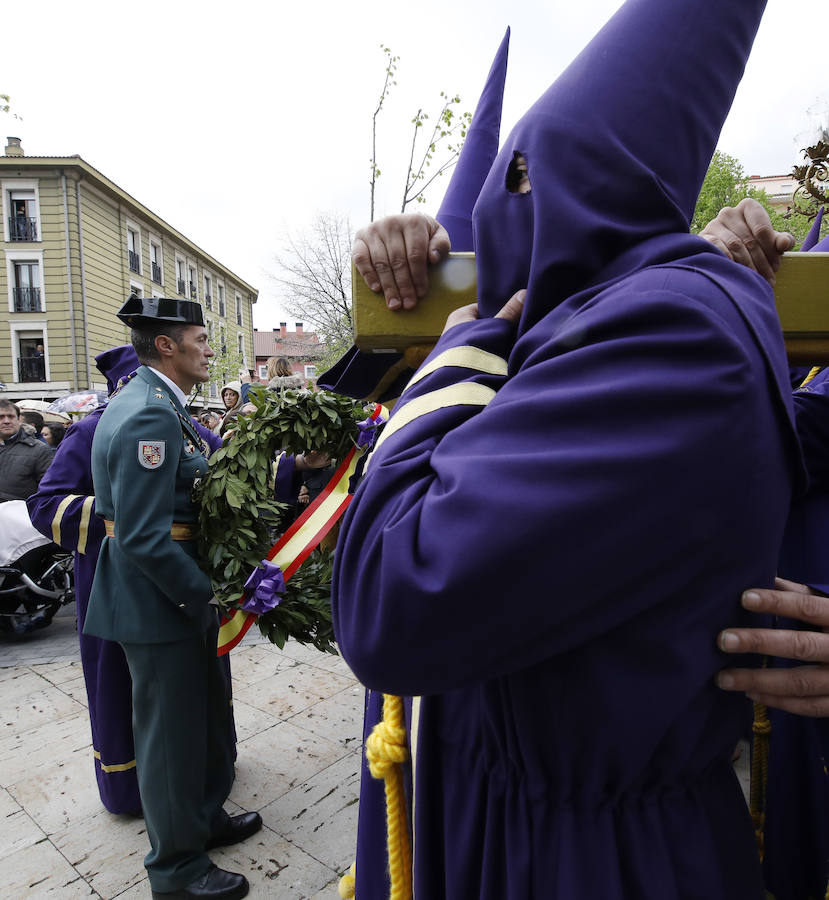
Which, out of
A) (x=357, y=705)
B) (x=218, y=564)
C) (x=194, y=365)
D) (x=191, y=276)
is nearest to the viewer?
(x=218, y=564)

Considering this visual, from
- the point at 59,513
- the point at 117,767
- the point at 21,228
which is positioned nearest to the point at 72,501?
the point at 59,513

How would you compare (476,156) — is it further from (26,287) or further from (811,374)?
(26,287)

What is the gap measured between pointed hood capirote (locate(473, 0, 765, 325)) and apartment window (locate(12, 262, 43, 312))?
2671cm

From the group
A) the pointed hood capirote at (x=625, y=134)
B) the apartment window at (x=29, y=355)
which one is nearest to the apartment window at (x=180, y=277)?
the apartment window at (x=29, y=355)

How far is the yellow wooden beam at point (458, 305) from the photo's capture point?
45.8 inches

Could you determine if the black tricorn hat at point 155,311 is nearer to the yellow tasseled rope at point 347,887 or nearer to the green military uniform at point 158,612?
the green military uniform at point 158,612

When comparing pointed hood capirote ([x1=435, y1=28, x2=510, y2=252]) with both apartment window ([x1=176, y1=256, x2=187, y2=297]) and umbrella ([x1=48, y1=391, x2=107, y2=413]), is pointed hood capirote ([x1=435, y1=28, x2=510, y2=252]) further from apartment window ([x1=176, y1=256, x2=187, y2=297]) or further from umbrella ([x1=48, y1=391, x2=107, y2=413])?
apartment window ([x1=176, y1=256, x2=187, y2=297])

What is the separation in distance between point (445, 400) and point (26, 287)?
2736 cm

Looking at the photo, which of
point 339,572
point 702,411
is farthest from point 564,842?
point 702,411

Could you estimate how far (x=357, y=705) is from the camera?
4.19m

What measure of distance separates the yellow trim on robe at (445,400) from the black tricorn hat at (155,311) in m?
2.48

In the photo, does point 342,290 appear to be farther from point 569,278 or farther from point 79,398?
point 569,278

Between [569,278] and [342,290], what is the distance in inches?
595

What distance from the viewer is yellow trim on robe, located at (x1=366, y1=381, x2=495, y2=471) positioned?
2.89 feet
